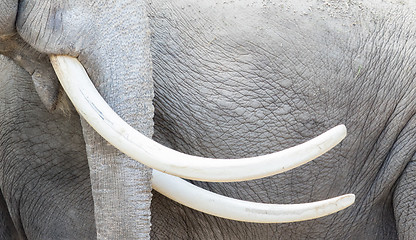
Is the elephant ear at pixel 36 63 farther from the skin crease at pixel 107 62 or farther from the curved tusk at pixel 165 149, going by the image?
the curved tusk at pixel 165 149

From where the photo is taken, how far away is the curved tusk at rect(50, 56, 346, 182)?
2.94 metres

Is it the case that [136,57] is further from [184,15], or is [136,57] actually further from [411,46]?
[411,46]

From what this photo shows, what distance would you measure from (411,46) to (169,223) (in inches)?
52.9

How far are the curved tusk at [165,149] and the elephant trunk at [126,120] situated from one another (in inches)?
3.3

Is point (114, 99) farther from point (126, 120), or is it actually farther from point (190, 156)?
point (190, 156)

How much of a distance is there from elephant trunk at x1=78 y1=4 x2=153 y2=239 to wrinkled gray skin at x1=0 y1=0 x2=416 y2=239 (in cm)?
51

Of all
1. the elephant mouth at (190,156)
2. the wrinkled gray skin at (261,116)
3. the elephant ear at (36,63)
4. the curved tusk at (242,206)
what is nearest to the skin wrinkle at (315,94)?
the wrinkled gray skin at (261,116)

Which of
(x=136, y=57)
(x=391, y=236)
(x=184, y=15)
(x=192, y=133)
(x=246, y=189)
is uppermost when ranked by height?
(x=136, y=57)

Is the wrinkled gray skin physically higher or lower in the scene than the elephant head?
lower

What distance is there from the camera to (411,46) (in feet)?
13.7

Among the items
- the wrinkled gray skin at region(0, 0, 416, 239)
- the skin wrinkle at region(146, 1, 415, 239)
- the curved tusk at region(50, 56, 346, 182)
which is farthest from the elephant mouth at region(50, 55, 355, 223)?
the skin wrinkle at region(146, 1, 415, 239)

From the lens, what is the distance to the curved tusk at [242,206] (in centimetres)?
316

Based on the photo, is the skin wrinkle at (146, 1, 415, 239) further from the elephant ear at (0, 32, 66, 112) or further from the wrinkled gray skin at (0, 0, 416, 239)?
the elephant ear at (0, 32, 66, 112)

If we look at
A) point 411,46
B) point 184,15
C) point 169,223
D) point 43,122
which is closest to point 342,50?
point 411,46
